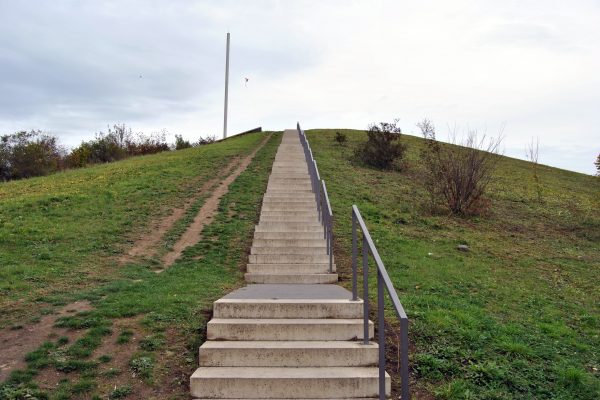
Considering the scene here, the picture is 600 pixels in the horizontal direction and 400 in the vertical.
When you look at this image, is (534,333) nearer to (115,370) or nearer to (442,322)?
(442,322)

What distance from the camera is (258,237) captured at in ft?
29.7

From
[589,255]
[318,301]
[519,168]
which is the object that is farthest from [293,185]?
[519,168]

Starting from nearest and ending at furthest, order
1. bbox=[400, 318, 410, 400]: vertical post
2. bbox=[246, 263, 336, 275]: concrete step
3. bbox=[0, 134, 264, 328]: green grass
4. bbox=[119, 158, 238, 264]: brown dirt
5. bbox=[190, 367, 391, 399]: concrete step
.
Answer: bbox=[400, 318, 410, 400]: vertical post → bbox=[190, 367, 391, 399]: concrete step → bbox=[0, 134, 264, 328]: green grass → bbox=[246, 263, 336, 275]: concrete step → bbox=[119, 158, 238, 264]: brown dirt

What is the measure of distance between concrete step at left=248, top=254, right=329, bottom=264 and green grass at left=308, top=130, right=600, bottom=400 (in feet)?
1.42

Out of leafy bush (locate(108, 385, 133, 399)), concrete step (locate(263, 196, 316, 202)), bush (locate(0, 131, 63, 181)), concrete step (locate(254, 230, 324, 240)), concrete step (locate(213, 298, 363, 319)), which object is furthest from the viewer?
bush (locate(0, 131, 63, 181))

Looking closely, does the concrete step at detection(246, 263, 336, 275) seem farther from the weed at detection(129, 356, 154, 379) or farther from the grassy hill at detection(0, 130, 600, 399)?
the weed at detection(129, 356, 154, 379)

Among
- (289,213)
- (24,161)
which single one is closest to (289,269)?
(289,213)

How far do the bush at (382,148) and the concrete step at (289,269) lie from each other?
14.9 meters

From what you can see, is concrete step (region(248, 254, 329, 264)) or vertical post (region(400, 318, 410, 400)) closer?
vertical post (region(400, 318, 410, 400))

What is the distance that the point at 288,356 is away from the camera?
181 inches

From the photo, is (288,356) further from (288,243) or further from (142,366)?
(288,243)

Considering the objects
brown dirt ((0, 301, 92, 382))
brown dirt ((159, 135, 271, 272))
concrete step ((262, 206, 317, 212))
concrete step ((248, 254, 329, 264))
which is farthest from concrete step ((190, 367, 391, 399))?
concrete step ((262, 206, 317, 212))

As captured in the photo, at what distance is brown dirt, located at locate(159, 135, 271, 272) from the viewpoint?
8773 millimetres

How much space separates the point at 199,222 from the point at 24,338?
5.99 metres
